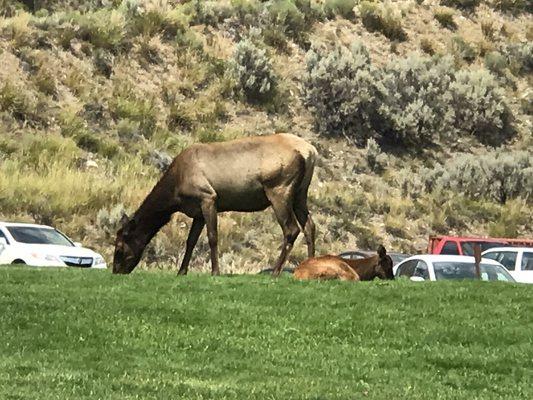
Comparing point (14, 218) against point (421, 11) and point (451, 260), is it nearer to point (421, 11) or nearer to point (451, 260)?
point (451, 260)

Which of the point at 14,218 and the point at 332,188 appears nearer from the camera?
the point at 14,218

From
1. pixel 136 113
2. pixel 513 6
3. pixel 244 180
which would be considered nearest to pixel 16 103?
pixel 136 113

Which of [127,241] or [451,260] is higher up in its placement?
[127,241]

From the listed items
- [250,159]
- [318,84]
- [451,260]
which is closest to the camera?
[250,159]

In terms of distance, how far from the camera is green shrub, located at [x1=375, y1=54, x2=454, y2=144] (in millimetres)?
42688

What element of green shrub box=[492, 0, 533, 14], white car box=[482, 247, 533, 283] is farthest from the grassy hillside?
white car box=[482, 247, 533, 283]

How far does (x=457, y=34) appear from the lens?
167ft

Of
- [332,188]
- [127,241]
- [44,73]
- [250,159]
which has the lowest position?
[332,188]

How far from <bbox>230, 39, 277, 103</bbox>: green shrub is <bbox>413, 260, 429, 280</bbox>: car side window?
788 inches

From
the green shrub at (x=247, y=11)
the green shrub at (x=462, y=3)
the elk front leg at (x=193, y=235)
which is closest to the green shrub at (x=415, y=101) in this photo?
the green shrub at (x=247, y=11)

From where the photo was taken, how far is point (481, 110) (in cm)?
4472

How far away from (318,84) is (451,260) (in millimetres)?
20837

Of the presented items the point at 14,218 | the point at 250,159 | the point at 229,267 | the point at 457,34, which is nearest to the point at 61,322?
the point at 250,159

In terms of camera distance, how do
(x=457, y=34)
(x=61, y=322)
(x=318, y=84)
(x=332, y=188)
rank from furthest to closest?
(x=457, y=34), (x=318, y=84), (x=332, y=188), (x=61, y=322)
